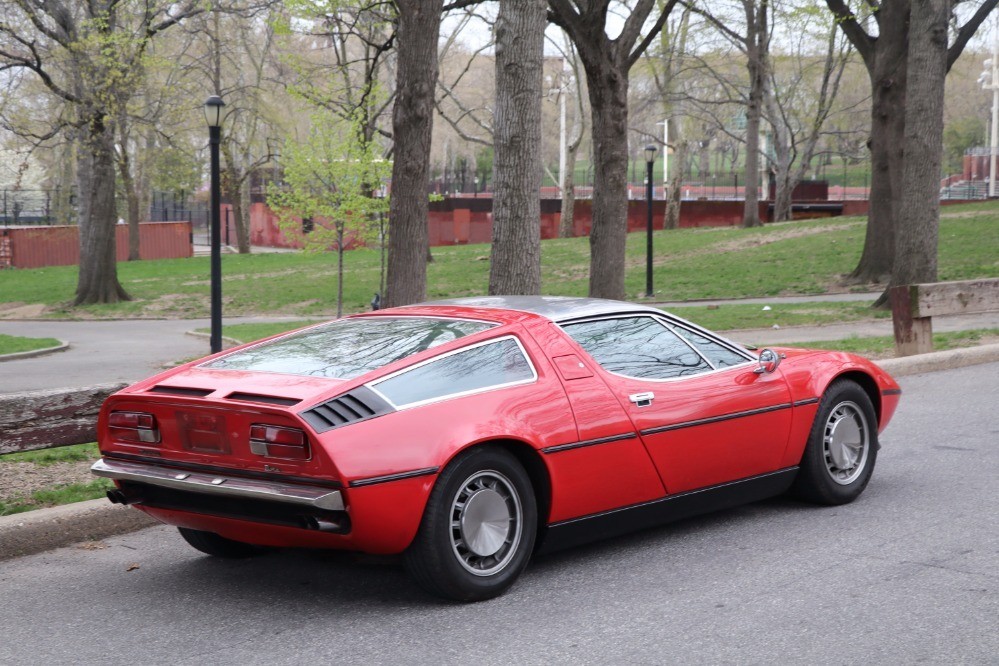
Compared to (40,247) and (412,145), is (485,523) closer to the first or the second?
(412,145)

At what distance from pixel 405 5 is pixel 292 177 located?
51.0 ft

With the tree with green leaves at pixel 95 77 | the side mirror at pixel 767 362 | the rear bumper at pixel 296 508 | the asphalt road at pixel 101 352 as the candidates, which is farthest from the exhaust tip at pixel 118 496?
the tree with green leaves at pixel 95 77

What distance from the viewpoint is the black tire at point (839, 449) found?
6.53 meters

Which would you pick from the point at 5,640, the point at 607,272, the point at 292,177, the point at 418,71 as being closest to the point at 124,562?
the point at 5,640

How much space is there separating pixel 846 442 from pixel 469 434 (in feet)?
9.30

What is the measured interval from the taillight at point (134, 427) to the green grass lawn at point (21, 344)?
1544cm

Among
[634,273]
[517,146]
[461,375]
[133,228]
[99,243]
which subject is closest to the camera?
[461,375]

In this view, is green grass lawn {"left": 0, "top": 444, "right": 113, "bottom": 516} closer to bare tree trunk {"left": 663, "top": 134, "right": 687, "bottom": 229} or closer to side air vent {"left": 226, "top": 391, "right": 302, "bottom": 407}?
side air vent {"left": 226, "top": 391, "right": 302, "bottom": 407}

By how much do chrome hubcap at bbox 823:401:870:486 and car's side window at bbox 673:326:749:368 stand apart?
71cm

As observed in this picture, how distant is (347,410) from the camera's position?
187 inches

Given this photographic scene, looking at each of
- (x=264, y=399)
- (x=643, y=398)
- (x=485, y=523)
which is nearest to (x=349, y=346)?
(x=264, y=399)

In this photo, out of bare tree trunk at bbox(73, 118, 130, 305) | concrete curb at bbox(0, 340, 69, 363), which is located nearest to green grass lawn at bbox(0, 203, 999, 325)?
bare tree trunk at bbox(73, 118, 130, 305)

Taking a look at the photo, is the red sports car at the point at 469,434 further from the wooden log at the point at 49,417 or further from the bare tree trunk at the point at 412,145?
the bare tree trunk at the point at 412,145

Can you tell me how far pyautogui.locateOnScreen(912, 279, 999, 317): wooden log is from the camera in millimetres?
12273
